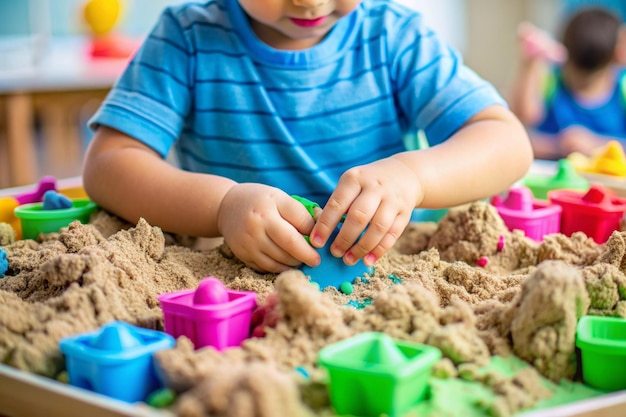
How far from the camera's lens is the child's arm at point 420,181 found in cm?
65

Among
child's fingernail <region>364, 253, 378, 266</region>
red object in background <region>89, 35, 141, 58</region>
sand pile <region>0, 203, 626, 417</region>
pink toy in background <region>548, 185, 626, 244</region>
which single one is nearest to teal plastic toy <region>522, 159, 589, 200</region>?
pink toy in background <region>548, 185, 626, 244</region>

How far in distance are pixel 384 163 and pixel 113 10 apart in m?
2.29

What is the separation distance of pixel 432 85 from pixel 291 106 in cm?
16

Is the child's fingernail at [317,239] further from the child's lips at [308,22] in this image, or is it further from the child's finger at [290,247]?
the child's lips at [308,22]

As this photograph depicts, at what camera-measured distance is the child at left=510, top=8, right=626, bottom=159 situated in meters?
2.58

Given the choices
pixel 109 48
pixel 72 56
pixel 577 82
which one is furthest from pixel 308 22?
pixel 72 56

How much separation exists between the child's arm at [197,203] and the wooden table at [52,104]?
1630 mm

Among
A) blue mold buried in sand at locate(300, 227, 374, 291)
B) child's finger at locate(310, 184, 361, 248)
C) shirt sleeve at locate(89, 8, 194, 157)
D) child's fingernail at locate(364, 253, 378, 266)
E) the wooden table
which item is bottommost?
the wooden table

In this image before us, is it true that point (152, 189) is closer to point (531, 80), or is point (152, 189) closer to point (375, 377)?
point (375, 377)

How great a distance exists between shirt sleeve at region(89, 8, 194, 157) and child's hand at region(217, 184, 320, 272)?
222 mm

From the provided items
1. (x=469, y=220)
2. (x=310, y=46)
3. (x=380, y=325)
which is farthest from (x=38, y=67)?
(x=380, y=325)

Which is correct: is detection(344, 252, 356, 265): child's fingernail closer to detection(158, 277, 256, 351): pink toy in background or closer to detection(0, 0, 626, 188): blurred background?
detection(158, 277, 256, 351): pink toy in background

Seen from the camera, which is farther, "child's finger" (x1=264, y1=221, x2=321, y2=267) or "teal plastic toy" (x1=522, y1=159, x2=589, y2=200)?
"teal plastic toy" (x1=522, y1=159, x2=589, y2=200)

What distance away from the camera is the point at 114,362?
0.47 meters
